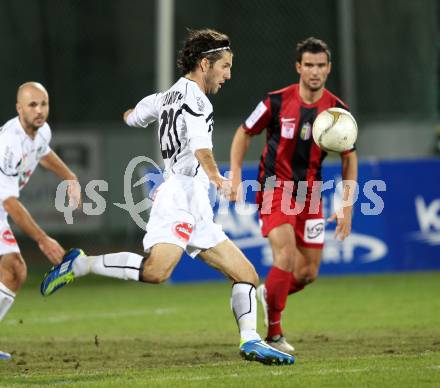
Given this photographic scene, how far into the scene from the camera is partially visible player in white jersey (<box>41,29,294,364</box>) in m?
7.22

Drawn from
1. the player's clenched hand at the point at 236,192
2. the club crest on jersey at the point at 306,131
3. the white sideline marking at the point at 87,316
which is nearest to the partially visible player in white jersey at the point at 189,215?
the player's clenched hand at the point at 236,192

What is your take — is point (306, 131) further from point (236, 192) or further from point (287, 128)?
point (236, 192)

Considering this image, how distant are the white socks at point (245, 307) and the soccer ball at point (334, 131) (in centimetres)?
151

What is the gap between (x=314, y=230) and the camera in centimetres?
877

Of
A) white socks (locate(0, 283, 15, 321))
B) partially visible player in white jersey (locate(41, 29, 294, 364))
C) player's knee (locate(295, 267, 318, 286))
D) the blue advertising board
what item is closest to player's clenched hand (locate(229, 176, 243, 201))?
partially visible player in white jersey (locate(41, 29, 294, 364))

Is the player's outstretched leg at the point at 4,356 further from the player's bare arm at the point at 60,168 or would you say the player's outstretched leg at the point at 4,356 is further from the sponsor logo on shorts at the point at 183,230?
the sponsor logo on shorts at the point at 183,230

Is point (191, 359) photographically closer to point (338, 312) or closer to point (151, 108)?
point (151, 108)

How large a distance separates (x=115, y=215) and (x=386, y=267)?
673cm

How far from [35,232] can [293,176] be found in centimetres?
221

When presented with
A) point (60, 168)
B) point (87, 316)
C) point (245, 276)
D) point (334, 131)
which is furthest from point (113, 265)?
point (87, 316)

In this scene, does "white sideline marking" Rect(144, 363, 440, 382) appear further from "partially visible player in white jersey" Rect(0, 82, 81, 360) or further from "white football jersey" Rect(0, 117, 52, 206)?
"white football jersey" Rect(0, 117, 52, 206)

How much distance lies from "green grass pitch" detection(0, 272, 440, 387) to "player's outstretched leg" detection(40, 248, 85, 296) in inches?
23.2

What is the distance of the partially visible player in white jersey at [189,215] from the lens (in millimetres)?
7219

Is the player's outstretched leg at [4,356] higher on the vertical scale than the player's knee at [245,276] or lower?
lower
